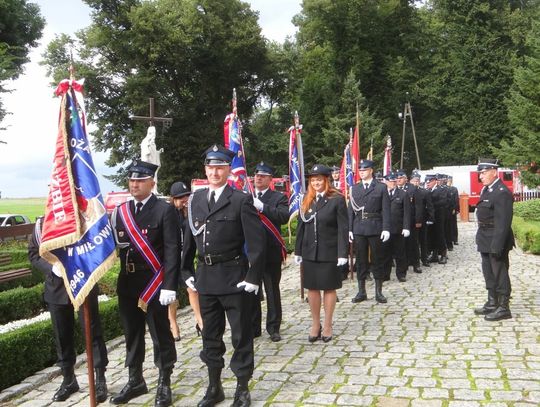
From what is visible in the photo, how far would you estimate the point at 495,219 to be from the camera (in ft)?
24.9

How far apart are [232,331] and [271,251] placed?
2441 mm

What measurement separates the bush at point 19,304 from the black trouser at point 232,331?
4.51 metres

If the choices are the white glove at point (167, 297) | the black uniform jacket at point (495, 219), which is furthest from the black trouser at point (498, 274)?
the white glove at point (167, 297)

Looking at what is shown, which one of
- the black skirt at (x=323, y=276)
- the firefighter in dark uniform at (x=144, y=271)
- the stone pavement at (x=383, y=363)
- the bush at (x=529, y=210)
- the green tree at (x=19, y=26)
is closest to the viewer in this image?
the stone pavement at (x=383, y=363)

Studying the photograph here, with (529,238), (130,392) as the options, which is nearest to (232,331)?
(130,392)

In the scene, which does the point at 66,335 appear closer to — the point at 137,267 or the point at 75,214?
the point at 137,267

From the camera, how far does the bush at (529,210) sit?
22794 mm

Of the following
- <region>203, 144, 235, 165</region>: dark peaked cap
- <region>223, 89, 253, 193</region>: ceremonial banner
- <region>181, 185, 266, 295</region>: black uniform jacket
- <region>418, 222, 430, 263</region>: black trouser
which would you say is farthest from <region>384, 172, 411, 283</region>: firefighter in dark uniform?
<region>203, 144, 235, 165</region>: dark peaked cap

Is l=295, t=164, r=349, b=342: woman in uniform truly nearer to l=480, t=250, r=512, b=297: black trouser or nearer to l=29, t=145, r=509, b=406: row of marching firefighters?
l=29, t=145, r=509, b=406: row of marching firefighters

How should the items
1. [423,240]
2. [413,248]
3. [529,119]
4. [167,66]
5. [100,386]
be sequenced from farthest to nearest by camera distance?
[167,66], [529,119], [423,240], [413,248], [100,386]

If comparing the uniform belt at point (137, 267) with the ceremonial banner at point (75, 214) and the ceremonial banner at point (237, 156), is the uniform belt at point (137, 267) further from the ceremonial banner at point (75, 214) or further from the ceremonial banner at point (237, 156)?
the ceremonial banner at point (237, 156)

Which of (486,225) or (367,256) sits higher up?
(486,225)

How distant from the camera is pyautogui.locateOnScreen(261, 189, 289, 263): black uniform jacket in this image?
7.00 meters

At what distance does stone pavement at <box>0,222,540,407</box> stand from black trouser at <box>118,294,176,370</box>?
37 centimetres
